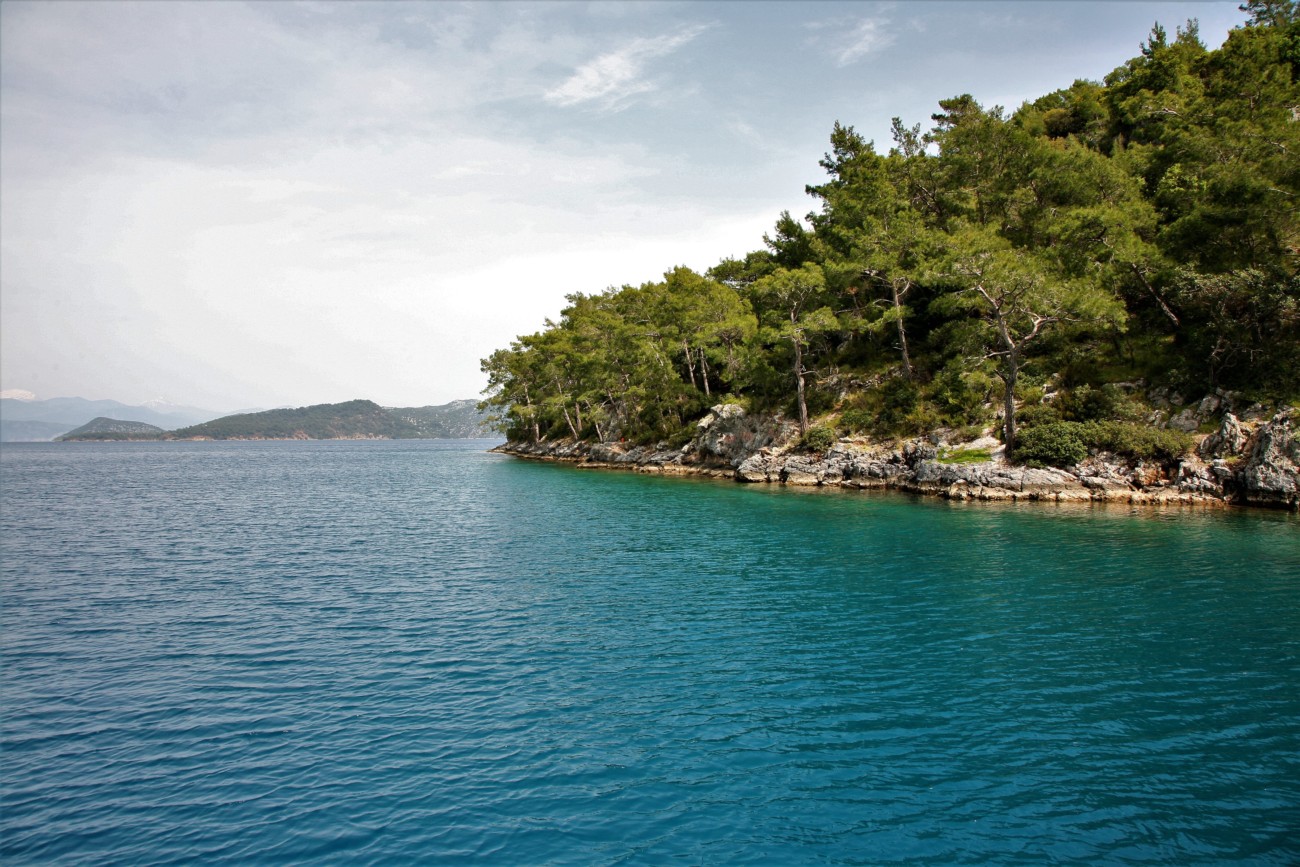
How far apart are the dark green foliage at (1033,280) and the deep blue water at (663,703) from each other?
17742 mm

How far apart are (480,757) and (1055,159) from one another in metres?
65.8

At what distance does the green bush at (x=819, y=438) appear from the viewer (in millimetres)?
59031

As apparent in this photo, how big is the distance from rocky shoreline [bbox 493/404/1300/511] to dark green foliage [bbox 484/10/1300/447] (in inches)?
69.1

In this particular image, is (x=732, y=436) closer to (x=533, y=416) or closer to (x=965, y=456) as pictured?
(x=965, y=456)

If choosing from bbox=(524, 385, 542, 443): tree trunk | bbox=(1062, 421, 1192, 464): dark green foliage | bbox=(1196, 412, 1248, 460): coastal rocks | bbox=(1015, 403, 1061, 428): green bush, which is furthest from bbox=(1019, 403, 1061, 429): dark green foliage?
bbox=(524, 385, 542, 443): tree trunk

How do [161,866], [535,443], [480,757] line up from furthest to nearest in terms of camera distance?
[535,443] < [480,757] < [161,866]

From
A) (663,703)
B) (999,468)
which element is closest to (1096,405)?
(999,468)

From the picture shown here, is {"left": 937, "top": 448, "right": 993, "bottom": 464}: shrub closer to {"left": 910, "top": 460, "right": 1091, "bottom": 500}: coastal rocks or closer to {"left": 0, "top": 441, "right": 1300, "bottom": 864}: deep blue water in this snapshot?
{"left": 910, "top": 460, "right": 1091, "bottom": 500}: coastal rocks

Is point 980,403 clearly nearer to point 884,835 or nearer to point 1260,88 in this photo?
point 1260,88

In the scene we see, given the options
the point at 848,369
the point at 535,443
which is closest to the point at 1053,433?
the point at 848,369

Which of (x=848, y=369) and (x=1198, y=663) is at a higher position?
(x=848, y=369)

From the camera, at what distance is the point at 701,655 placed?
18.1 metres

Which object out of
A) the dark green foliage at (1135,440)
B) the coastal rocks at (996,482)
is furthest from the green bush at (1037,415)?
the coastal rocks at (996,482)

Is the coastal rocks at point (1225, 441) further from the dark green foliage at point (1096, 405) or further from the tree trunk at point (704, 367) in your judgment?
the tree trunk at point (704, 367)
